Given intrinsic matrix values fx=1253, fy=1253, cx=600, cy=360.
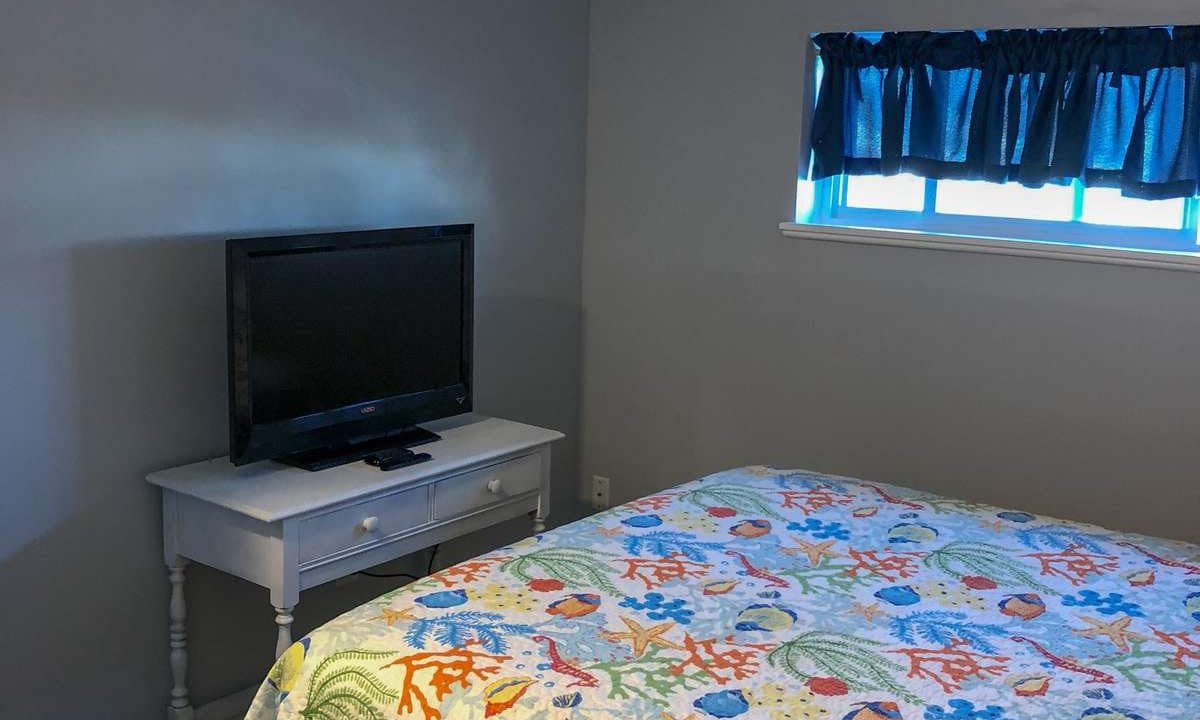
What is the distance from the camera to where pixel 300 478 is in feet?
9.89

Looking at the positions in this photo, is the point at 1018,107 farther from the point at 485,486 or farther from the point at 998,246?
the point at 485,486

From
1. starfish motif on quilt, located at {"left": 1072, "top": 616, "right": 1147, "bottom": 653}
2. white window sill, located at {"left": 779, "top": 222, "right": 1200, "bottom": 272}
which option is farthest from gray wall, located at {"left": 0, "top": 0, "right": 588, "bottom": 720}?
starfish motif on quilt, located at {"left": 1072, "top": 616, "right": 1147, "bottom": 653}

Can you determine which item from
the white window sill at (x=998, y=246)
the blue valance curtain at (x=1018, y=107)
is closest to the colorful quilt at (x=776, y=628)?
the white window sill at (x=998, y=246)

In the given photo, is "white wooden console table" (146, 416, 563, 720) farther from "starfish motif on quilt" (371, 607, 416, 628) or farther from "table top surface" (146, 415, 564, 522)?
"starfish motif on quilt" (371, 607, 416, 628)

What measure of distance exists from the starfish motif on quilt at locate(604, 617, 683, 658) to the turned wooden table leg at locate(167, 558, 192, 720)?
1.40m

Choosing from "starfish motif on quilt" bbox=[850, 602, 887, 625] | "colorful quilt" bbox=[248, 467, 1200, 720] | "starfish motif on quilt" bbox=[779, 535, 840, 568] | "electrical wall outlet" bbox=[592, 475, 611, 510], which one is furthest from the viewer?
"electrical wall outlet" bbox=[592, 475, 611, 510]

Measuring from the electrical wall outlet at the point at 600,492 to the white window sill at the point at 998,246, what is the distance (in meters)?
1.14

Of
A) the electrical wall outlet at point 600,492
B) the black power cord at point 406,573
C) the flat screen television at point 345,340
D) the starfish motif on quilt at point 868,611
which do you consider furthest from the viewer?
the electrical wall outlet at point 600,492

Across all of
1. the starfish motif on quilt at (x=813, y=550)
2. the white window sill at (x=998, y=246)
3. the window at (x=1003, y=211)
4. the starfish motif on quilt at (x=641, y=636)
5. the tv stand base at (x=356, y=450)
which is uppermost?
the window at (x=1003, y=211)

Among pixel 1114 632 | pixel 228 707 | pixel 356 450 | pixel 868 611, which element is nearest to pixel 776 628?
pixel 868 611

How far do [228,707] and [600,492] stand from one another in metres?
1.58

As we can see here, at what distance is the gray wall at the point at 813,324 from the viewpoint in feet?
10.9

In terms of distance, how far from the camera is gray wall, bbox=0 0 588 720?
2.77 metres

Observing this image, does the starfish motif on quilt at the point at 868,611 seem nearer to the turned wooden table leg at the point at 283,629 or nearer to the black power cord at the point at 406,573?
the turned wooden table leg at the point at 283,629
